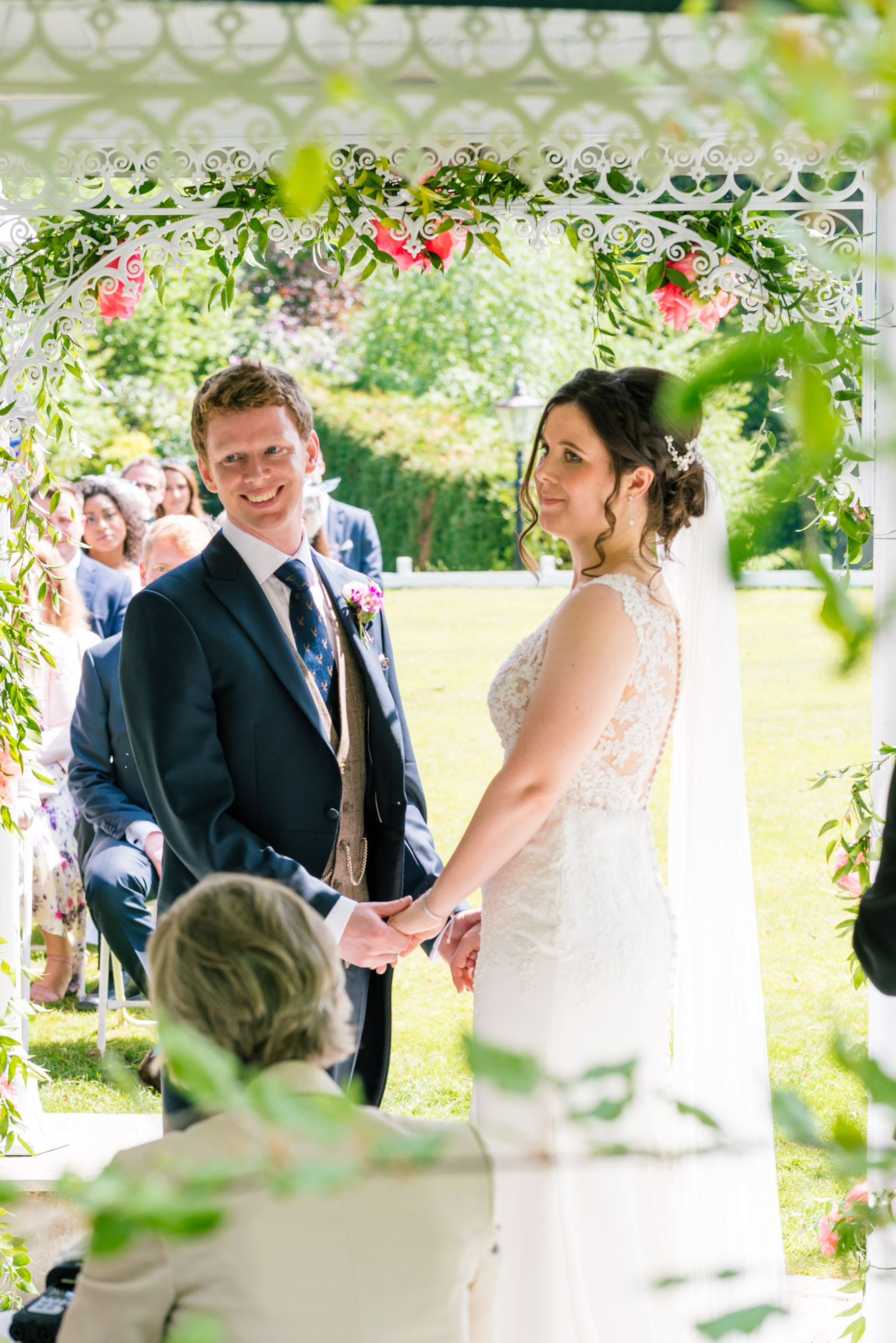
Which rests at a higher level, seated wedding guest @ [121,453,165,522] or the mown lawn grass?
seated wedding guest @ [121,453,165,522]

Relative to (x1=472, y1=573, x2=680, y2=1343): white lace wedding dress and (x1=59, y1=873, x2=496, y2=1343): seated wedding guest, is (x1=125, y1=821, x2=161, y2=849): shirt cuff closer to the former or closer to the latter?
(x1=472, y1=573, x2=680, y2=1343): white lace wedding dress

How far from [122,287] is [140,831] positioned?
2.35 meters

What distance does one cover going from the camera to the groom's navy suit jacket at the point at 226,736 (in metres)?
2.65

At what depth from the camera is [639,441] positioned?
2.63 metres

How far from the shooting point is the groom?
105 inches

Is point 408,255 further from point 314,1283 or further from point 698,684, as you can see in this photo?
point 314,1283

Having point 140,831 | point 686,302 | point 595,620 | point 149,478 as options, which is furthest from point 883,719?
point 149,478

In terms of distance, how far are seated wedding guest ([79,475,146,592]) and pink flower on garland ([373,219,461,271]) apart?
133 inches

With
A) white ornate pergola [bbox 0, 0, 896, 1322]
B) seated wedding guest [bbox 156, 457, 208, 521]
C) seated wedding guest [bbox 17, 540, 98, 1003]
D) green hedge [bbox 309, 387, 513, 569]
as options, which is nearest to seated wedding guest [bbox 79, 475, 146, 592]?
seated wedding guest [bbox 17, 540, 98, 1003]

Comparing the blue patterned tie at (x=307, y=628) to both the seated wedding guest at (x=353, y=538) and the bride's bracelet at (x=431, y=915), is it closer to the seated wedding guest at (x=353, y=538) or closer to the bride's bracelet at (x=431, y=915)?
the bride's bracelet at (x=431, y=915)

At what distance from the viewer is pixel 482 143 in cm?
275

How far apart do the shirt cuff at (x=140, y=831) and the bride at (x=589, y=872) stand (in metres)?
2.30

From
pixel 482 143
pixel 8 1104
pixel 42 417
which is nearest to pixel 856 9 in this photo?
pixel 482 143

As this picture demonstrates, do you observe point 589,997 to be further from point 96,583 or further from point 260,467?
point 96,583
